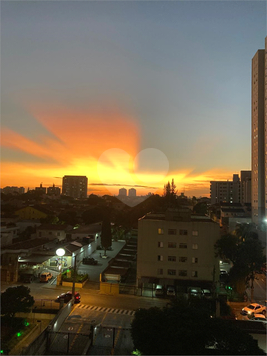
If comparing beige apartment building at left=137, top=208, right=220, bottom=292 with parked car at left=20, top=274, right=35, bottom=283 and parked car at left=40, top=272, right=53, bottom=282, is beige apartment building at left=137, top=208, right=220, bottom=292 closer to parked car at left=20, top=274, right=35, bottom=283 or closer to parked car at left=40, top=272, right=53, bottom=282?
parked car at left=40, top=272, right=53, bottom=282

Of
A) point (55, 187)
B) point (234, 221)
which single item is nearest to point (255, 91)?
point (234, 221)

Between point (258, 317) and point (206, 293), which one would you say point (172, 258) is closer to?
A: point (206, 293)

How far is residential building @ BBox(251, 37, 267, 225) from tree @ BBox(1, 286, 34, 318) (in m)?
40.9

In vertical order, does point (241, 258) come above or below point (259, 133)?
below

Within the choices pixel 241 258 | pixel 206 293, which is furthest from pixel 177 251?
pixel 241 258

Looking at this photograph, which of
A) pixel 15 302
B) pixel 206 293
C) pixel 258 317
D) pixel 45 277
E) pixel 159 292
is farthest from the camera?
pixel 45 277

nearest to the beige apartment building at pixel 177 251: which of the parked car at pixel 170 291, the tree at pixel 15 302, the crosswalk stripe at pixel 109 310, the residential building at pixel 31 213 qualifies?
the parked car at pixel 170 291

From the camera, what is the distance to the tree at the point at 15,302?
13898 millimetres

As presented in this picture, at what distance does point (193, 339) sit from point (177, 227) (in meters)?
13.9

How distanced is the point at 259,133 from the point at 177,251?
33.7 meters

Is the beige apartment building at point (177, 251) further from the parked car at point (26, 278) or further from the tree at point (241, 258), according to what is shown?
the parked car at point (26, 278)

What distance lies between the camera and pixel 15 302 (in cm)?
1410

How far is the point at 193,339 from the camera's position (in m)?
9.84

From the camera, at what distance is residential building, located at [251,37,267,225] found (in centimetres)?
4603
